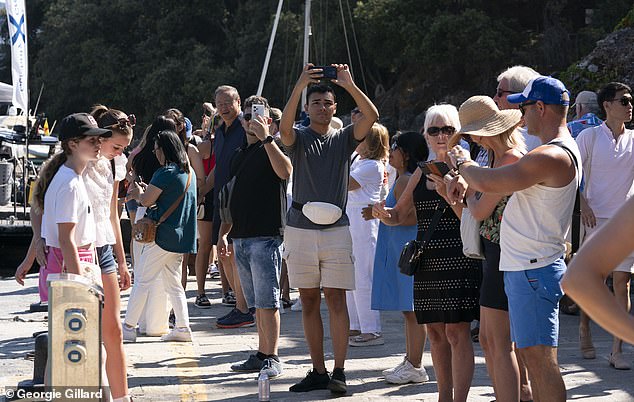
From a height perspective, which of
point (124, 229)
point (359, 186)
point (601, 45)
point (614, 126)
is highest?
point (601, 45)

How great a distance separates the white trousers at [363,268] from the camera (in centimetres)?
912

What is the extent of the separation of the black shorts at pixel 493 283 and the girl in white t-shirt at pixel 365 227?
318cm

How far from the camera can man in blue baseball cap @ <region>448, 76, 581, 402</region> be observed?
16.2 feet

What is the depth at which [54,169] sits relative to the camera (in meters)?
5.90

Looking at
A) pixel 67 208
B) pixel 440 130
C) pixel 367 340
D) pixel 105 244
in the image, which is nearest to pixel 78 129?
pixel 67 208

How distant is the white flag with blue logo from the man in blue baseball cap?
17.7 meters

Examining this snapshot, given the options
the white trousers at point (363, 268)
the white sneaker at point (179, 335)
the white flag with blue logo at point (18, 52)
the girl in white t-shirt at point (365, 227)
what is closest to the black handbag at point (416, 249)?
the girl in white t-shirt at point (365, 227)

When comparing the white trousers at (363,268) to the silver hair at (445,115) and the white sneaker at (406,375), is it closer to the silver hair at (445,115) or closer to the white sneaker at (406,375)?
the white sneaker at (406,375)

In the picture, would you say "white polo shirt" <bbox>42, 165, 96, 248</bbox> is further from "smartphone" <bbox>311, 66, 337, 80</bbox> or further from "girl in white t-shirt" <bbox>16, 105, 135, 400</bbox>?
"smartphone" <bbox>311, 66, 337, 80</bbox>

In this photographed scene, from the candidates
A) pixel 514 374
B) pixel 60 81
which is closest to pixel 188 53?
pixel 60 81

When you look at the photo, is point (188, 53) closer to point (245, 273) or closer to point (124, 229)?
point (124, 229)

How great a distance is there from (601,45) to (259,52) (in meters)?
35.0

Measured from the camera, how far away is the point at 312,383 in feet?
23.6

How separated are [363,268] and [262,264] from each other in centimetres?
171
